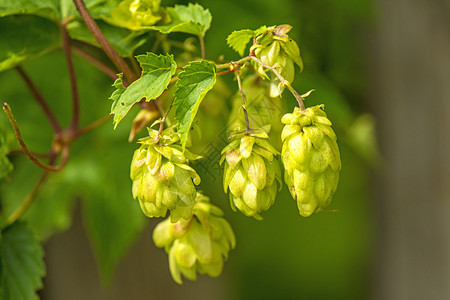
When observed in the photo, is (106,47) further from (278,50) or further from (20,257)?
(20,257)

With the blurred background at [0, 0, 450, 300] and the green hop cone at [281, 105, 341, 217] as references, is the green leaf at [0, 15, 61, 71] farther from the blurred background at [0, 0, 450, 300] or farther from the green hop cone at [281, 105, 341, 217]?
the green hop cone at [281, 105, 341, 217]

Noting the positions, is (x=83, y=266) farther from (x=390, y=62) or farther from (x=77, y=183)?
(x=390, y=62)

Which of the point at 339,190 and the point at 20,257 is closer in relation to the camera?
the point at 20,257

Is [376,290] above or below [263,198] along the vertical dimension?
below

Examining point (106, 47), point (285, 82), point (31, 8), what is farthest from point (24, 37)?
point (285, 82)

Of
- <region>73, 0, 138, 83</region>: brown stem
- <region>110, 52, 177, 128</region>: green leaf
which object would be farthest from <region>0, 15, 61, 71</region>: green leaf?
<region>110, 52, 177, 128</region>: green leaf

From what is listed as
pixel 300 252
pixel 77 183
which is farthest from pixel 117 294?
pixel 300 252
